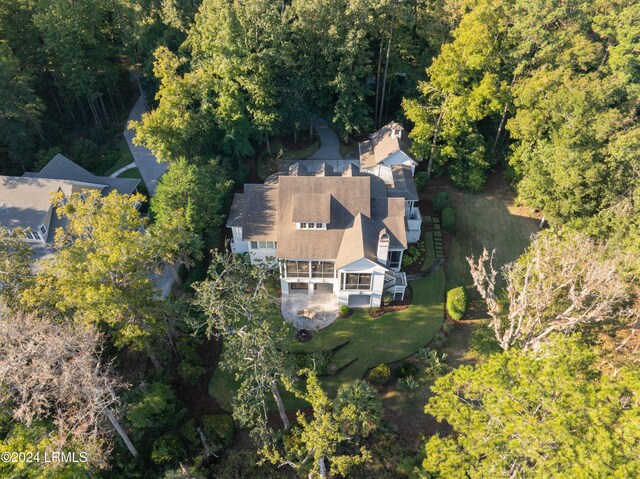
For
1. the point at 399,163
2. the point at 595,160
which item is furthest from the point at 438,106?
the point at 595,160

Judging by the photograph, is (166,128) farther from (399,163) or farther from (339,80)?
(399,163)

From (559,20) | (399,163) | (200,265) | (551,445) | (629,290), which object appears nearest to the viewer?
(551,445)

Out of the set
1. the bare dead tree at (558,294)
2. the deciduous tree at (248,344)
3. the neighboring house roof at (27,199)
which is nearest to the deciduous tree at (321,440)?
the deciduous tree at (248,344)

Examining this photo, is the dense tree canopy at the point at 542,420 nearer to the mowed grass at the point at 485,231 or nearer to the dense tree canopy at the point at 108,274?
the mowed grass at the point at 485,231

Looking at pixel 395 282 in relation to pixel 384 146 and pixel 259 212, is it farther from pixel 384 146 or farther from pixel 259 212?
pixel 384 146

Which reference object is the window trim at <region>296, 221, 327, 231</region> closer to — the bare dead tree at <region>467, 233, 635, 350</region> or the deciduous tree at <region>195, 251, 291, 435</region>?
the deciduous tree at <region>195, 251, 291, 435</region>

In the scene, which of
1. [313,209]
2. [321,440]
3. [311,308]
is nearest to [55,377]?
[321,440]
